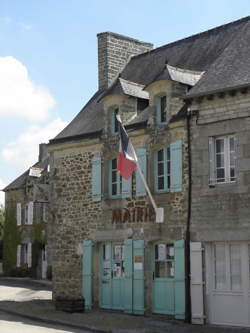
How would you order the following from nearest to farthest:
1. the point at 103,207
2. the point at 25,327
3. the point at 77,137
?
1. the point at 25,327
2. the point at 103,207
3. the point at 77,137

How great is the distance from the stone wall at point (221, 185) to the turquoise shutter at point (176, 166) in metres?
0.41

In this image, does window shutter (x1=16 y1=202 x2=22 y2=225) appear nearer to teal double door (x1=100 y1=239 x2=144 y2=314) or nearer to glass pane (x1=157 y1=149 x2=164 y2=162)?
teal double door (x1=100 y1=239 x2=144 y2=314)

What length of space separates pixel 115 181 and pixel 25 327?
5160 millimetres

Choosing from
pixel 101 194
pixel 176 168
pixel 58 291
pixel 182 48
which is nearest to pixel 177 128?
pixel 176 168

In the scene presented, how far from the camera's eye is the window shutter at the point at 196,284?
1368 cm

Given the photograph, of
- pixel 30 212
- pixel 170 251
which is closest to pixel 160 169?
pixel 170 251

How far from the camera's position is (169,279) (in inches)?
577

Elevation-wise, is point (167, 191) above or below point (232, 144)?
below

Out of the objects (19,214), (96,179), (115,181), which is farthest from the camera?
(19,214)

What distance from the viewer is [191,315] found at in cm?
1382

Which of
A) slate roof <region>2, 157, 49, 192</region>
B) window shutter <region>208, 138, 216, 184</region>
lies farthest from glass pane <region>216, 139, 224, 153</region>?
slate roof <region>2, 157, 49, 192</region>

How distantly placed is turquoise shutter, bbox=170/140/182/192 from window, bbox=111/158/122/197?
2.15 meters

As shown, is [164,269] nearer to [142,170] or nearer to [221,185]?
[142,170]

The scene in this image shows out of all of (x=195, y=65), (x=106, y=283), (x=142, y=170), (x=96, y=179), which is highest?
(x=195, y=65)
